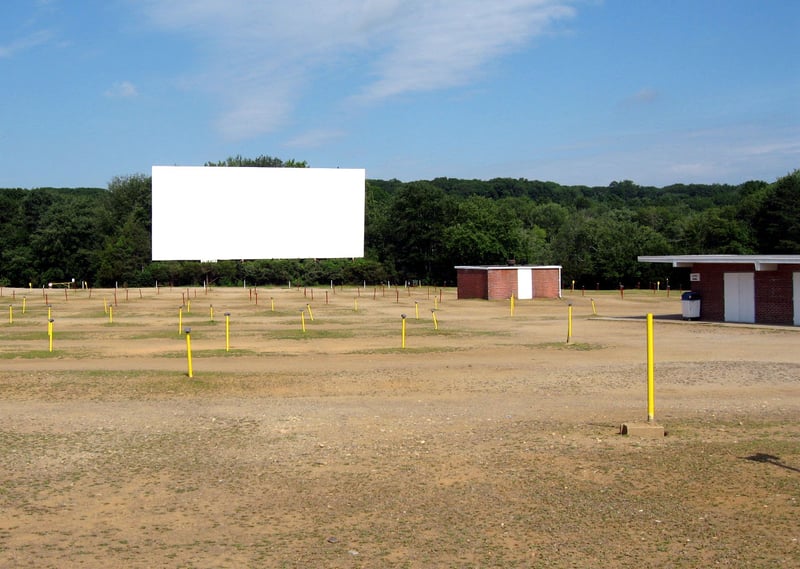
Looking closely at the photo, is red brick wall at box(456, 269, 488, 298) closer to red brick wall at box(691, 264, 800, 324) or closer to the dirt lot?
red brick wall at box(691, 264, 800, 324)

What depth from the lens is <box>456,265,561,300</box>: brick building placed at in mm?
60594

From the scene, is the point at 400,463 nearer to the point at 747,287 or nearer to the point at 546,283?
the point at 747,287

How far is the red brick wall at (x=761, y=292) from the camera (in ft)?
115

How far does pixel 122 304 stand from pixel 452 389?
47.1m

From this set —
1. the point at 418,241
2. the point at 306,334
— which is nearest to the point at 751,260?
the point at 306,334

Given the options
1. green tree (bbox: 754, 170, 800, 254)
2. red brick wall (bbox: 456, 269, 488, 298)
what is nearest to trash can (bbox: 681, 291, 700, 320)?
red brick wall (bbox: 456, 269, 488, 298)

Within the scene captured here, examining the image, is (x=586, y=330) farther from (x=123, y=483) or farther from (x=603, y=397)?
(x=123, y=483)

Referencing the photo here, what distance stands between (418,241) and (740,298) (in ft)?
229

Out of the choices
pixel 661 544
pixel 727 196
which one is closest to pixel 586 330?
pixel 661 544

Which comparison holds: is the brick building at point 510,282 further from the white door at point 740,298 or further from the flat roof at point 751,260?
the white door at point 740,298

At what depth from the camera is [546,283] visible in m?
62.2

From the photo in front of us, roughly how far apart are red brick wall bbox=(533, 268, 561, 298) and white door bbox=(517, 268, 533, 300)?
33 centimetres

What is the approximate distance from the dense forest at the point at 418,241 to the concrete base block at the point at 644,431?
2666 inches

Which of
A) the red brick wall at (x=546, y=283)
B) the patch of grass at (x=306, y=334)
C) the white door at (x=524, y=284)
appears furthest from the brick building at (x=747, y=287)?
the red brick wall at (x=546, y=283)
